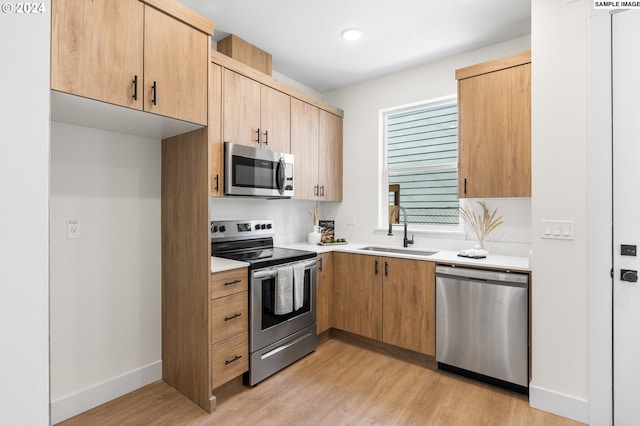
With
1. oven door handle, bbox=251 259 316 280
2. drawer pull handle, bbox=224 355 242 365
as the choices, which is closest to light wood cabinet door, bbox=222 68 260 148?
oven door handle, bbox=251 259 316 280

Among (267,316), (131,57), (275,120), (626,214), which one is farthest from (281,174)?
(626,214)

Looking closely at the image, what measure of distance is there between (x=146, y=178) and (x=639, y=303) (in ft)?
10.5

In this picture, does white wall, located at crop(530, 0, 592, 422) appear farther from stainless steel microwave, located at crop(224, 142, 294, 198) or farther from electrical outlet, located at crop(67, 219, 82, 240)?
electrical outlet, located at crop(67, 219, 82, 240)

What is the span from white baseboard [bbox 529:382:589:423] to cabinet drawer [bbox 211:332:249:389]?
195cm

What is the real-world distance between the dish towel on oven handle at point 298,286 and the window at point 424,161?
4.58 ft

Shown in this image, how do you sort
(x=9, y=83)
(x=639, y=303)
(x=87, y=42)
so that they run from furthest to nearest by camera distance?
(x=639, y=303) → (x=87, y=42) → (x=9, y=83)

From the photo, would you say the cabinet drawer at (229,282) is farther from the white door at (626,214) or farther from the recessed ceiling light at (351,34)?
the white door at (626,214)

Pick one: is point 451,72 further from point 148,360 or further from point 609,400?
point 148,360

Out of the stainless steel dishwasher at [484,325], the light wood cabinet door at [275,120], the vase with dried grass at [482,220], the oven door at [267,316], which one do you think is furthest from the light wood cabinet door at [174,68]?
the vase with dried grass at [482,220]

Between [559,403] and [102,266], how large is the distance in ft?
10.2

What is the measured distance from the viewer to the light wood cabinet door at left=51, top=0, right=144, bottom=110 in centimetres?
148

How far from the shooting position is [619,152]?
6.02 feet

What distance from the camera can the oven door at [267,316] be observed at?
2342mm

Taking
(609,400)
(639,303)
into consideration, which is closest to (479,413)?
(609,400)
